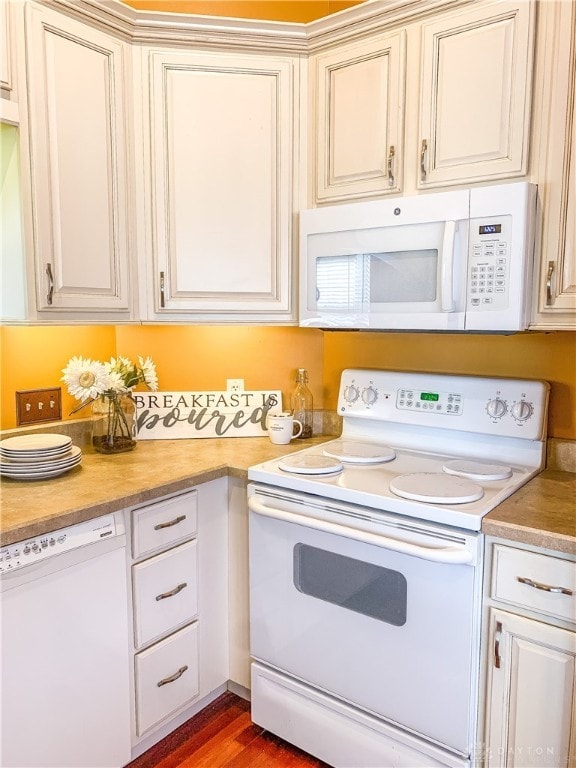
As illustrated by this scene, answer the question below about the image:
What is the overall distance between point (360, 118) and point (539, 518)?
1306mm

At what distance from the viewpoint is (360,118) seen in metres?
1.79

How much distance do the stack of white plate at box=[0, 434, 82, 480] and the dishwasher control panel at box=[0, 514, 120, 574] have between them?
0.27 meters

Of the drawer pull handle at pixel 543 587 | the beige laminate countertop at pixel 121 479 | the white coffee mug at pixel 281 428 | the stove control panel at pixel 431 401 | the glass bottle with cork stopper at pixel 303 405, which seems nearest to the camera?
the drawer pull handle at pixel 543 587

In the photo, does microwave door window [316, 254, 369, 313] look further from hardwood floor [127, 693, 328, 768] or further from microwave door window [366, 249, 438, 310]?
hardwood floor [127, 693, 328, 768]

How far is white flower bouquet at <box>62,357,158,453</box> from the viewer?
1.85 m

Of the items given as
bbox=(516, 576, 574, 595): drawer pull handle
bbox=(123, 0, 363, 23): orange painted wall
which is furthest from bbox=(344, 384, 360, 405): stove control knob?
bbox=(123, 0, 363, 23): orange painted wall

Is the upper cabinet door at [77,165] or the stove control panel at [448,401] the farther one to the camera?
the stove control panel at [448,401]

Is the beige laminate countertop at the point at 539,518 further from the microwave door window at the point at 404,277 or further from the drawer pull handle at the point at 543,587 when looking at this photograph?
the microwave door window at the point at 404,277

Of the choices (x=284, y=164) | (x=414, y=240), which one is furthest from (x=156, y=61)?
(x=414, y=240)

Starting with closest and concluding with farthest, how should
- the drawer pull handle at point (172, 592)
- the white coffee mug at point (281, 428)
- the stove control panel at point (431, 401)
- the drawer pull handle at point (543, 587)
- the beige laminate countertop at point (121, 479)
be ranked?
the drawer pull handle at point (543, 587), the beige laminate countertop at point (121, 479), the drawer pull handle at point (172, 592), the stove control panel at point (431, 401), the white coffee mug at point (281, 428)

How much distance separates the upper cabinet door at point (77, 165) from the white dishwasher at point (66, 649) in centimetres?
69

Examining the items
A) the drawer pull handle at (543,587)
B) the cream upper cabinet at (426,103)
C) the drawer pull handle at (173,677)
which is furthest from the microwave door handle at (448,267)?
the drawer pull handle at (173,677)

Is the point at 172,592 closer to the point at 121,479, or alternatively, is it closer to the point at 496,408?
the point at 121,479

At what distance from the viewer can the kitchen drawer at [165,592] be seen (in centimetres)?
163
